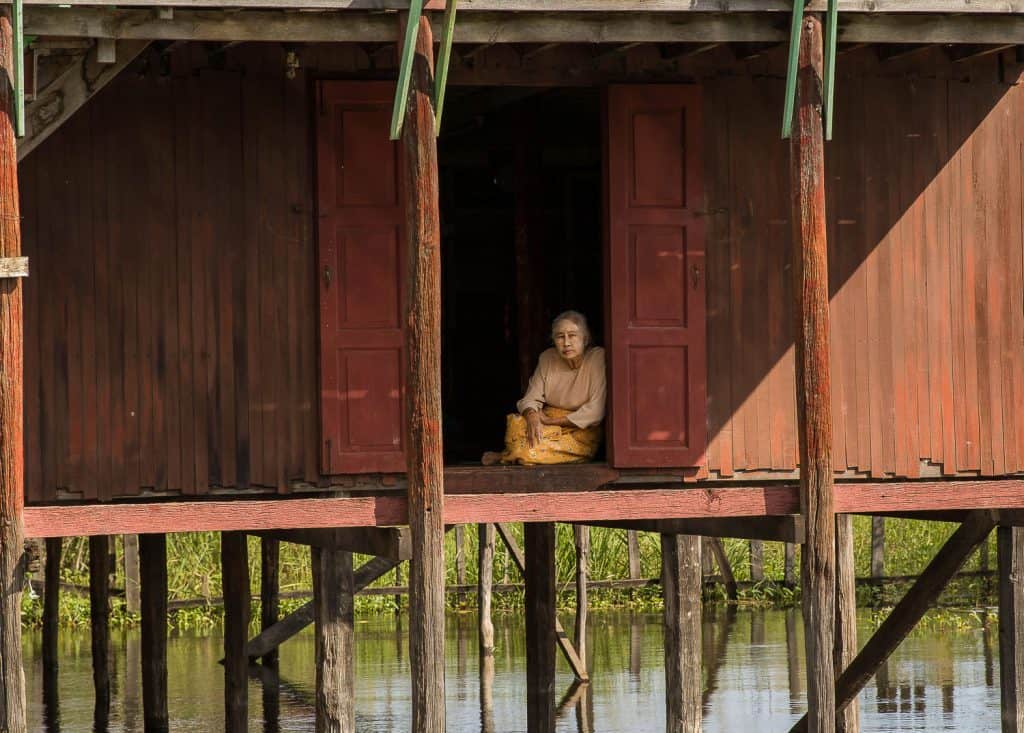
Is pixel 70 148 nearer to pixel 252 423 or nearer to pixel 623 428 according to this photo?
pixel 252 423

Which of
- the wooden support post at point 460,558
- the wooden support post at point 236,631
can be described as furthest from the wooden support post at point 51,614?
the wooden support post at point 460,558

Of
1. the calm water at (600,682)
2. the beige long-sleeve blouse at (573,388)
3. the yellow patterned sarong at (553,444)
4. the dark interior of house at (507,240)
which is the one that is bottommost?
the calm water at (600,682)

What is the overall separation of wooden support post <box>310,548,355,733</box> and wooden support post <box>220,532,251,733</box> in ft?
14.2

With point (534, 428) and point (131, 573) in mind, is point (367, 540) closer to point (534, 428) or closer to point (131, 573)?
point (534, 428)

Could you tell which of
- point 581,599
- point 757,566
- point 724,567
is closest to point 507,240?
point 581,599

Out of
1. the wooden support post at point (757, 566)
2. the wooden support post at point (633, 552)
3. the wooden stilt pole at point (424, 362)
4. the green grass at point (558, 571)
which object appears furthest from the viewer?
the wooden support post at point (757, 566)

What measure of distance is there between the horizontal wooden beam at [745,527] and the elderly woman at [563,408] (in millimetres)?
772

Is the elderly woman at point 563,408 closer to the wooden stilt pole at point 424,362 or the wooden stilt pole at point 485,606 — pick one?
the wooden stilt pole at point 424,362

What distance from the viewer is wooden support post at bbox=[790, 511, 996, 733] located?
40.4 ft

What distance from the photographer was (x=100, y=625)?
18141mm

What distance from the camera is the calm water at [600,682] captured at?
17.4m

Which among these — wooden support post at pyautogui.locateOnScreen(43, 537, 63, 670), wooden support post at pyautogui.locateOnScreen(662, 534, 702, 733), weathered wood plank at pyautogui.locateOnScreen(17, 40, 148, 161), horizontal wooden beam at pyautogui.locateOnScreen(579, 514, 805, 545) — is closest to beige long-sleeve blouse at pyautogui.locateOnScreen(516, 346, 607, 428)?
horizontal wooden beam at pyautogui.locateOnScreen(579, 514, 805, 545)

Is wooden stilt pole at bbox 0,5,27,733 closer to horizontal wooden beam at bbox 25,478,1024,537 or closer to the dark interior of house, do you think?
horizontal wooden beam at bbox 25,478,1024,537

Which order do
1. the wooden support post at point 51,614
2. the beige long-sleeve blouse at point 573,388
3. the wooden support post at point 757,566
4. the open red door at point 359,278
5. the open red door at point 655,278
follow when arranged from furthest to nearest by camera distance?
the wooden support post at point 757,566
the wooden support post at point 51,614
the beige long-sleeve blouse at point 573,388
the open red door at point 655,278
the open red door at point 359,278
